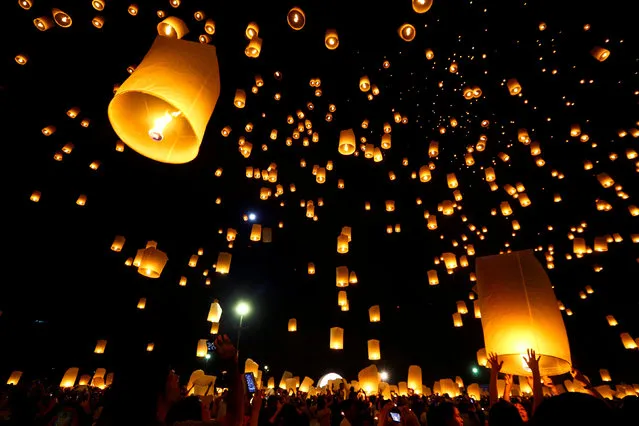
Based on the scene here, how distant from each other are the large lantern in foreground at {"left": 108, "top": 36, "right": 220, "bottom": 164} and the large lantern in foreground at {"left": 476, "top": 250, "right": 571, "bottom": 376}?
3055 mm

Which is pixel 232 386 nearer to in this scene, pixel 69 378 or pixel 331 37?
pixel 331 37

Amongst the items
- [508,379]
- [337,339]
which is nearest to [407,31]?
[508,379]

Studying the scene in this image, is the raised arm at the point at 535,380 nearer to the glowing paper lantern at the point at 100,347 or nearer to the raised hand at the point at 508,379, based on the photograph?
the raised hand at the point at 508,379

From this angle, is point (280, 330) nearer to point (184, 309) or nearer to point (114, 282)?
point (184, 309)

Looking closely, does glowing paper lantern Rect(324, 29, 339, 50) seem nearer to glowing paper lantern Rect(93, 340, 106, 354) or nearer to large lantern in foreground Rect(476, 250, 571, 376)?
large lantern in foreground Rect(476, 250, 571, 376)

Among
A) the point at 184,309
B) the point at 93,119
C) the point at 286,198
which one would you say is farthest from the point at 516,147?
the point at 184,309

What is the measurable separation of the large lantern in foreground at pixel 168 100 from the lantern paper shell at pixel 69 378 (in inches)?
614

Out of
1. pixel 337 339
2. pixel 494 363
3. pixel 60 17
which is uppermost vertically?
pixel 60 17

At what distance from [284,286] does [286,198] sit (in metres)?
5.36

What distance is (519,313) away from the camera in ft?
10.1

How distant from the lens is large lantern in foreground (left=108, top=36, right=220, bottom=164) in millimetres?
1943

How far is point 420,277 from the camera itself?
725 inches

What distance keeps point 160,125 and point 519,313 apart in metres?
3.43

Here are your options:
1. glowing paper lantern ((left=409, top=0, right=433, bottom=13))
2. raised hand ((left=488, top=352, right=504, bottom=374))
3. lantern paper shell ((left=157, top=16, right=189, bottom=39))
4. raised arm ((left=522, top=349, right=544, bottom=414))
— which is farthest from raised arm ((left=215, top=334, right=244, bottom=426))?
glowing paper lantern ((left=409, top=0, right=433, bottom=13))
